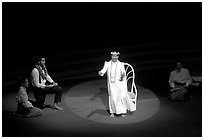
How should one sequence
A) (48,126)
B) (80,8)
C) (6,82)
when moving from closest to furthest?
(48,126) < (6,82) < (80,8)

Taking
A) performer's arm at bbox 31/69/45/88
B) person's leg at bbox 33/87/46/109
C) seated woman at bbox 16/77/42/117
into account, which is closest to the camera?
seated woman at bbox 16/77/42/117

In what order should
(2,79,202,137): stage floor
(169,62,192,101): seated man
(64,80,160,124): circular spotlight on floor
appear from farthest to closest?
(169,62,192,101): seated man
(64,80,160,124): circular spotlight on floor
(2,79,202,137): stage floor

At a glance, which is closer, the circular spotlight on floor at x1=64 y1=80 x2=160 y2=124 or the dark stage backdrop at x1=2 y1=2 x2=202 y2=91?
the circular spotlight on floor at x1=64 y1=80 x2=160 y2=124

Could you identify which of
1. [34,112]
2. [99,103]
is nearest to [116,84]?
[99,103]

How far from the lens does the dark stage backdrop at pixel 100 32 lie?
1238 cm

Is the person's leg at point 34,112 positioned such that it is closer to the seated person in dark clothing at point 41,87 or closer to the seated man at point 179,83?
the seated person in dark clothing at point 41,87

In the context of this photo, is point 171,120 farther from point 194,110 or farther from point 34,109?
point 34,109

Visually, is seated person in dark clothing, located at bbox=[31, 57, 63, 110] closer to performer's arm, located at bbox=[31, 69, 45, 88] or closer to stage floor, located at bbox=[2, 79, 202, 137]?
performer's arm, located at bbox=[31, 69, 45, 88]

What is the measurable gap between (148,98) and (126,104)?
40.3 inches

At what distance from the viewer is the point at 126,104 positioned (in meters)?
8.21

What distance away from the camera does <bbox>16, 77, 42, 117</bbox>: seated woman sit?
784 centimetres

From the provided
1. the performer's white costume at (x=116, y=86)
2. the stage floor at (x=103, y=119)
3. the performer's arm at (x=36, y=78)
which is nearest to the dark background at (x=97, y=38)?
the stage floor at (x=103, y=119)

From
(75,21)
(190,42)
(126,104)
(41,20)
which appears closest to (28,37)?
(41,20)

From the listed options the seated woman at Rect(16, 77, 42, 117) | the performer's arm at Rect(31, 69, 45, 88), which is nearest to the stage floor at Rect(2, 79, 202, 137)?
the seated woman at Rect(16, 77, 42, 117)
